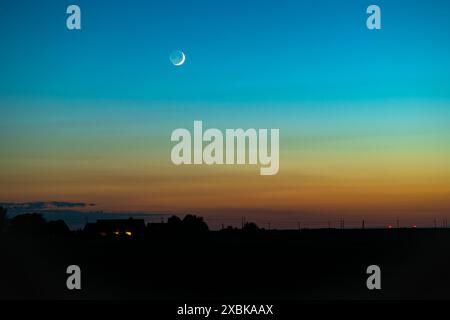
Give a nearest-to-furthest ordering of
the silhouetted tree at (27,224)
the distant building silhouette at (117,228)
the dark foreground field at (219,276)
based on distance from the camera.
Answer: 1. the dark foreground field at (219,276)
2. the silhouetted tree at (27,224)
3. the distant building silhouette at (117,228)

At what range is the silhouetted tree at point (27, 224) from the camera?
302 feet

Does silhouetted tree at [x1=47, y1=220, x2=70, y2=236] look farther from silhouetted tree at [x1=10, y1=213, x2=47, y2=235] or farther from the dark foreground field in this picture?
the dark foreground field

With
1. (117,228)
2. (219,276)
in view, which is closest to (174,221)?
(117,228)

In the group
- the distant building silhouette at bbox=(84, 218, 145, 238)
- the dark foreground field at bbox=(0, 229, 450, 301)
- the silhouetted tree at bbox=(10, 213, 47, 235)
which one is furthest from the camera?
the distant building silhouette at bbox=(84, 218, 145, 238)

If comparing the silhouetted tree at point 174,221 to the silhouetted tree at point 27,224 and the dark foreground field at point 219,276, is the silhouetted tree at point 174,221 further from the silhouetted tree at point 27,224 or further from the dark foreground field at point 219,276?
the dark foreground field at point 219,276

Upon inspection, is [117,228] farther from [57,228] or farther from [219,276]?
[219,276]

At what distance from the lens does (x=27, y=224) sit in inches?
3703

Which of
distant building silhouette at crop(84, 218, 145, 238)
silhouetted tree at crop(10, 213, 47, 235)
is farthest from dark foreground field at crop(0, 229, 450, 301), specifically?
distant building silhouette at crop(84, 218, 145, 238)

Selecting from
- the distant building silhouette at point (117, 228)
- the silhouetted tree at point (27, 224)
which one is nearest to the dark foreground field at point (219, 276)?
the silhouetted tree at point (27, 224)

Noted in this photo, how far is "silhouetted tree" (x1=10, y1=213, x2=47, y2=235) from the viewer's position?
92.2 metres

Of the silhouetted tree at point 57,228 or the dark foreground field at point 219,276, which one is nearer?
the dark foreground field at point 219,276

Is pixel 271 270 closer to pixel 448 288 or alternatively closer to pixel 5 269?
pixel 448 288

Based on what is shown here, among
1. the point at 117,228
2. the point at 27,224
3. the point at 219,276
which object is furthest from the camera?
the point at 117,228
